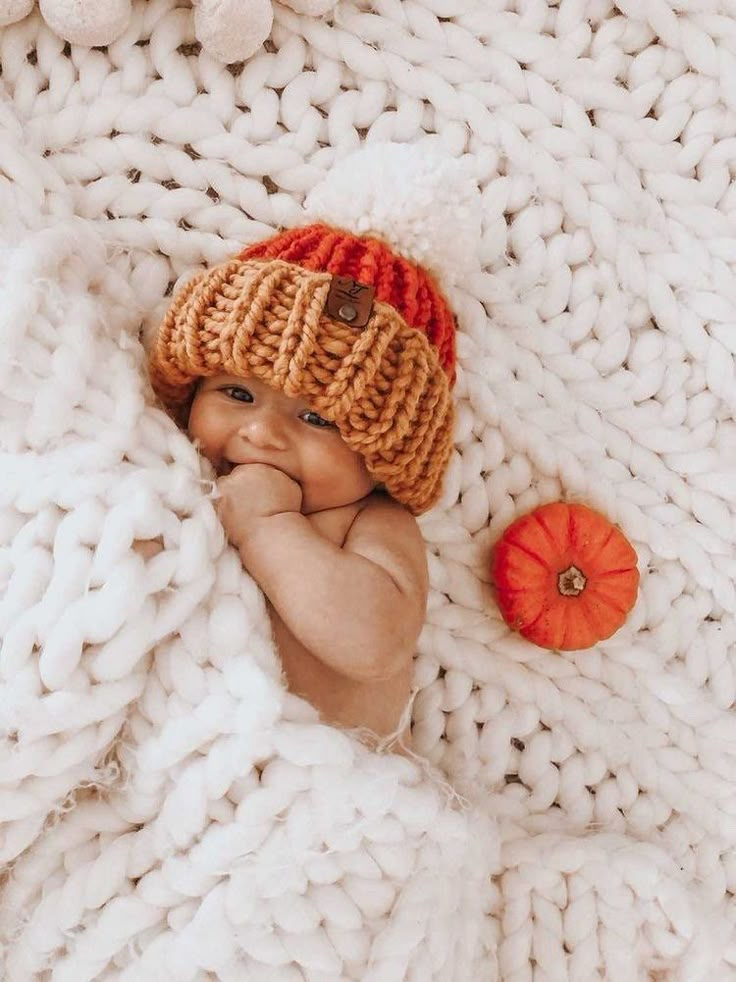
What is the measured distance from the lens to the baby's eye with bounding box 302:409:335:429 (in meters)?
0.96

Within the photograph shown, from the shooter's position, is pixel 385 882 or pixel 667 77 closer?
pixel 385 882

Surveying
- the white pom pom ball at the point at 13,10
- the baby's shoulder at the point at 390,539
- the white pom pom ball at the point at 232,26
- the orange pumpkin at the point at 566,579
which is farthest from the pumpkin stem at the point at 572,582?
the white pom pom ball at the point at 13,10

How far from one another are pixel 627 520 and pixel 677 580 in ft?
0.26

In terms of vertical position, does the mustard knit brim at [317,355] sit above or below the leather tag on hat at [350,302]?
below

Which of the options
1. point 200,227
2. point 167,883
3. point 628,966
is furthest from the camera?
point 200,227

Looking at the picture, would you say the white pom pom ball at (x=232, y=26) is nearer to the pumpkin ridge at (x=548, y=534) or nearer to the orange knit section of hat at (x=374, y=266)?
the orange knit section of hat at (x=374, y=266)

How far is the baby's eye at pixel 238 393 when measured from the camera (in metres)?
0.97

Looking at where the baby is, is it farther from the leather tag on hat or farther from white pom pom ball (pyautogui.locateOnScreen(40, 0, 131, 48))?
white pom pom ball (pyautogui.locateOnScreen(40, 0, 131, 48))

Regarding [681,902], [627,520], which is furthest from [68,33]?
[681,902]

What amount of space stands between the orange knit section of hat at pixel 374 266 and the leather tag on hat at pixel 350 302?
0.03m

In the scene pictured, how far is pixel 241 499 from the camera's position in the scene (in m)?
0.93

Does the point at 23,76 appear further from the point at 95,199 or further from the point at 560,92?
the point at 560,92

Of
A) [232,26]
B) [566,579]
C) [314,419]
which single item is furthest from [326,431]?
[232,26]

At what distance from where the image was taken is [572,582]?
1.04 m
